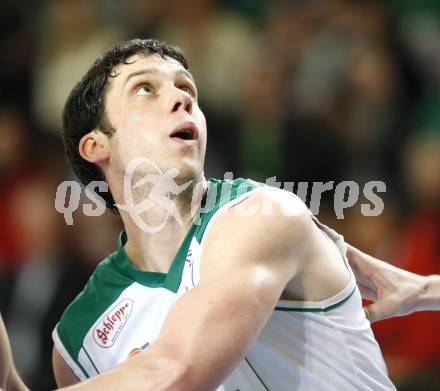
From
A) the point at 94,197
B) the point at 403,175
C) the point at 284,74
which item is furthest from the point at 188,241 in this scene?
the point at 284,74

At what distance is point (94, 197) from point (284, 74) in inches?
146

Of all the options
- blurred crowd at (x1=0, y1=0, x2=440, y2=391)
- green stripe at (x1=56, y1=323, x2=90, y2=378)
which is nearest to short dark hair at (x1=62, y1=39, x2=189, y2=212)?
green stripe at (x1=56, y1=323, x2=90, y2=378)

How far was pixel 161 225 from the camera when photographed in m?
3.62

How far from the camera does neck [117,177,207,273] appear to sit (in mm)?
3568

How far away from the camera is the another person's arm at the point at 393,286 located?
3904 millimetres

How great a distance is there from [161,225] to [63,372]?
0.86 metres

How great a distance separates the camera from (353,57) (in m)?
7.52

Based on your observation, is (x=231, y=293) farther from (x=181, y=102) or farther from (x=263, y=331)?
(x=181, y=102)

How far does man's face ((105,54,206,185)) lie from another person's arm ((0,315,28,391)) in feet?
2.79

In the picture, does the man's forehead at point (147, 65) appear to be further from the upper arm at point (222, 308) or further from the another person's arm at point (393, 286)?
the another person's arm at point (393, 286)

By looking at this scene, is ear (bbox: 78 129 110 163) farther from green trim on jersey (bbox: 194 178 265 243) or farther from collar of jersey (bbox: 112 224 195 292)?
green trim on jersey (bbox: 194 178 265 243)

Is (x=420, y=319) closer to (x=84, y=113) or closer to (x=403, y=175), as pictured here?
(x=403, y=175)

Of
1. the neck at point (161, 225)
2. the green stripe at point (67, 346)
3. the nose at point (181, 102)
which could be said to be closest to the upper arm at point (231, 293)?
the neck at point (161, 225)

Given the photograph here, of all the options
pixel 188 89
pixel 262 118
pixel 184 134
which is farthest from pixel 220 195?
Answer: pixel 262 118
